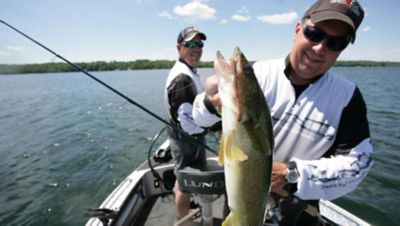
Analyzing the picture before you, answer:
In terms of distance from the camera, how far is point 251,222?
5.89ft

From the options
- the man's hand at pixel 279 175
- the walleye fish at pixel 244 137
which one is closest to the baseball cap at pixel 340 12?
the walleye fish at pixel 244 137

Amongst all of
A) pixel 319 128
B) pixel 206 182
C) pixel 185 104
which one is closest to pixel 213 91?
pixel 319 128

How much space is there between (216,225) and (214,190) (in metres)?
0.76

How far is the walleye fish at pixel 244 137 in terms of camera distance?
1.66m

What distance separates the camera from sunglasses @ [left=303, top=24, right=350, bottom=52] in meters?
2.12

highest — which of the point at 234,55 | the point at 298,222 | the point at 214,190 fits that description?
the point at 234,55

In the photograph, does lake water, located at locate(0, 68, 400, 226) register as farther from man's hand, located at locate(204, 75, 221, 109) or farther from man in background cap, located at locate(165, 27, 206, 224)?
man's hand, located at locate(204, 75, 221, 109)

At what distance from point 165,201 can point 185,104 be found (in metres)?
2.66

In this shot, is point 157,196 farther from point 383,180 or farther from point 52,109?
point 52,109

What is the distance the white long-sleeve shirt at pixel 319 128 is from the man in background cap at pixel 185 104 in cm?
143

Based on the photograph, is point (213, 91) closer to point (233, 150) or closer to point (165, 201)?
point (233, 150)

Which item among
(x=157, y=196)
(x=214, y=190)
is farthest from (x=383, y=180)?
(x=214, y=190)

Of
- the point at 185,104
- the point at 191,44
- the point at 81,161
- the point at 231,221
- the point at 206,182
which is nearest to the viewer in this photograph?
the point at 231,221

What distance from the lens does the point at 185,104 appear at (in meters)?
3.73
